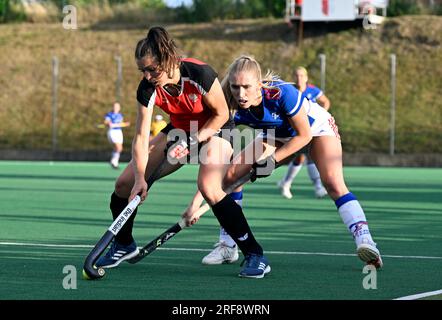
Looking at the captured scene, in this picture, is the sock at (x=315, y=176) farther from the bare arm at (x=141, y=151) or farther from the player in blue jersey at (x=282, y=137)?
the bare arm at (x=141, y=151)

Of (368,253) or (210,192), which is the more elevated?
(210,192)

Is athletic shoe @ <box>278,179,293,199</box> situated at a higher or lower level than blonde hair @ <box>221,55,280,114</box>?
lower

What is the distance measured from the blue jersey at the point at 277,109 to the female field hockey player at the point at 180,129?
16 cm

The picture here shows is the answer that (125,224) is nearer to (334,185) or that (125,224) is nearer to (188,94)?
(188,94)

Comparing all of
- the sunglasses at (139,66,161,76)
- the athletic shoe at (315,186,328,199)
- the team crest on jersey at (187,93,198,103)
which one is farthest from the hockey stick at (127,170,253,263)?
the athletic shoe at (315,186,328,199)

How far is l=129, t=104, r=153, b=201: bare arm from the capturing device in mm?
7312

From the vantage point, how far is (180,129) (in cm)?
753

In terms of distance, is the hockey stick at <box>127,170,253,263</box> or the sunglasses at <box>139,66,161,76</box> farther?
the hockey stick at <box>127,170,253,263</box>

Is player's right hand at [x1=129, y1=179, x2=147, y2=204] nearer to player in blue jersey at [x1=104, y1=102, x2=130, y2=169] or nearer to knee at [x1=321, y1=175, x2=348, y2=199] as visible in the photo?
knee at [x1=321, y1=175, x2=348, y2=199]

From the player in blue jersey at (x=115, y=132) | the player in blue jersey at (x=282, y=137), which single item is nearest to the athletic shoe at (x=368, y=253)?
the player in blue jersey at (x=282, y=137)

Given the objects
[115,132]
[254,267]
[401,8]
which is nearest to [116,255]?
[254,267]

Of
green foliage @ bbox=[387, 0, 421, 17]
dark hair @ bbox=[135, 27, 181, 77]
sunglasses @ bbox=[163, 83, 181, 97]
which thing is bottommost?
sunglasses @ bbox=[163, 83, 181, 97]

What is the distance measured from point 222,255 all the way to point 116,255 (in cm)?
82

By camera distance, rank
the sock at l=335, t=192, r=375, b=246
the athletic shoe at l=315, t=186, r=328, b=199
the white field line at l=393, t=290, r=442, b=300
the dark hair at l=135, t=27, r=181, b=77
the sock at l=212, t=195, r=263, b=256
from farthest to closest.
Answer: the athletic shoe at l=315, t=186, r=328, b=199
the sock at l=335, t=192, r=375, b=246
the sock at l=212, t=195, r=263, b=256
the dark hair at l=135, t=27, r=181, b=77
the white field line at l=393, t=290, r=442, b=300
